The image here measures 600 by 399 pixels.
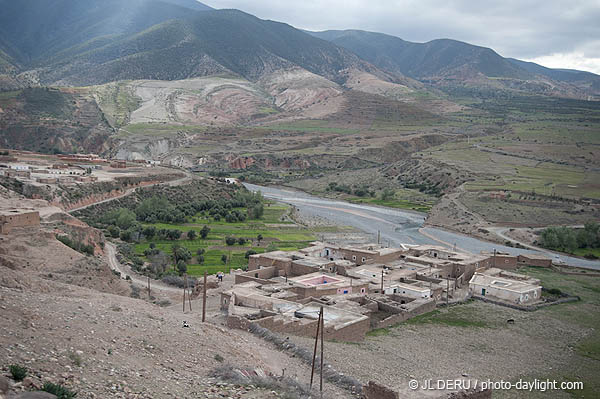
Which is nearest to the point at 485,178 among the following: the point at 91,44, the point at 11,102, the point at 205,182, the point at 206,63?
the point at 205,182

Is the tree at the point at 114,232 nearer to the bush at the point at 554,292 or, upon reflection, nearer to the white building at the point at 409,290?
the white building at the point at 409,290

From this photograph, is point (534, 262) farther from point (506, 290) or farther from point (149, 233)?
point (149, 233)

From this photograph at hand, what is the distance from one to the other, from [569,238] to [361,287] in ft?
85.1

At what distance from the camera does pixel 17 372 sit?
7.26 meters

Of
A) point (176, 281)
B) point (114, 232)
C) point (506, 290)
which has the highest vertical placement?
point (506, 290)

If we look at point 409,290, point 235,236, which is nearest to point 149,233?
point 235,236

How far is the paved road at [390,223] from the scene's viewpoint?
43062mm

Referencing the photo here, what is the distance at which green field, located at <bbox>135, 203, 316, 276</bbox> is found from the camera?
1324 inches

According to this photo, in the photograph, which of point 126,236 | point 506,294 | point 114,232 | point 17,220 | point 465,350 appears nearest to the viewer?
point 465,350

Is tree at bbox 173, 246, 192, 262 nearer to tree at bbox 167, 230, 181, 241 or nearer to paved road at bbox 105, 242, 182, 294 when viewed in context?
paved road at bbox 105, 242, 182, 294

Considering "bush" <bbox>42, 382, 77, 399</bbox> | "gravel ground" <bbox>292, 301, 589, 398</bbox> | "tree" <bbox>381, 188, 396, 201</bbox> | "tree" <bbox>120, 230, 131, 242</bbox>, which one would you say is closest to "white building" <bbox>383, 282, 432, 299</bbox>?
"gravel ground" <bbox>292, 301, 589, 398</bbox>

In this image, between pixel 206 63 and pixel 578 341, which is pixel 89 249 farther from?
pixel 206 63

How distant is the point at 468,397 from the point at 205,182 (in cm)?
5021

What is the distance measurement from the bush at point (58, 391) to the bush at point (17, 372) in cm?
33
